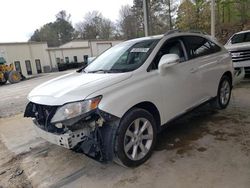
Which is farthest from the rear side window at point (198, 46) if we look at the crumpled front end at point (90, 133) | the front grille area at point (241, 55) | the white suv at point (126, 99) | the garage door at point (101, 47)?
the garage door at point (101, 47)

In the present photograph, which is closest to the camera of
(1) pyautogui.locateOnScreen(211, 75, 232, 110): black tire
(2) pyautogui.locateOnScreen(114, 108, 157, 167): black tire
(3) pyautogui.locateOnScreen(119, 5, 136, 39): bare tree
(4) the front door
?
(2) pyautogui.locateOnScreen(114, 108, 157, 167): black tire

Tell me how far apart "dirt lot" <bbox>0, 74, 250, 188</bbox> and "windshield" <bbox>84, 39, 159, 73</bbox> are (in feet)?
4.23

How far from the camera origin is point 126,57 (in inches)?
151

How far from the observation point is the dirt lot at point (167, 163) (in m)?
2.90

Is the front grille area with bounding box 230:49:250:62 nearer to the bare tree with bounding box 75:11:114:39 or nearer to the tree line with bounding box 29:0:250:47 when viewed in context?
the tree line with bounding box 29:0:250:47

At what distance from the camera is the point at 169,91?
142 inches

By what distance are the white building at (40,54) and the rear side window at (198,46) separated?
94.9ft

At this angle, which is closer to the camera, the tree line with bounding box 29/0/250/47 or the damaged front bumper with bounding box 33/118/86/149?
the damaged front bumper with bounding box 33/118/86/149

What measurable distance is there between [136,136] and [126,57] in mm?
1254

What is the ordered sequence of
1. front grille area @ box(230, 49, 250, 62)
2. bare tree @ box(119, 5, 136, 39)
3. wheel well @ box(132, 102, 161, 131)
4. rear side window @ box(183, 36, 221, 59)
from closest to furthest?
wheel well @ box(132, 102, 161, 131)
rear side window @ box(183, 36, 221, 59)
front grille area @ box(230, 49, 250, 62)
bare tree @ box(119, 5, 136, 39)

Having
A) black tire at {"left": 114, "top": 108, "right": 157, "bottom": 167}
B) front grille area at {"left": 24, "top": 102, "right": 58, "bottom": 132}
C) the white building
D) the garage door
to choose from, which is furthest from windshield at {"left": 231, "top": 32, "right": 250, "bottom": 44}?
the garage door

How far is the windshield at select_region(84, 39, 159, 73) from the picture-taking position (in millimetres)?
3531

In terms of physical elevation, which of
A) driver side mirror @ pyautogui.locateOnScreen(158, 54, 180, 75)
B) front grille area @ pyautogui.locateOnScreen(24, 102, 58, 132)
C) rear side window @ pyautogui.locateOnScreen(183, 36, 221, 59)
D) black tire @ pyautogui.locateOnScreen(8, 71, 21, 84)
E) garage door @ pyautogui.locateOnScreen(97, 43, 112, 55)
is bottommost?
black tire @ pyautogui.locateOnScreen(8, 71, 21, 84)

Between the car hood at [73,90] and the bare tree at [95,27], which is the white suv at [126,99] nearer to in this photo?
the car hood at [73,90]
